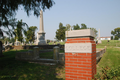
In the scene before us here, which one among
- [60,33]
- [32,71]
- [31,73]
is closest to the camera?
[31,73]

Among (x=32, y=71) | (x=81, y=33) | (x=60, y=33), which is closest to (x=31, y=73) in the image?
(x=32, y=71)

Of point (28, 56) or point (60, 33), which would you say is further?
point (60, 33)

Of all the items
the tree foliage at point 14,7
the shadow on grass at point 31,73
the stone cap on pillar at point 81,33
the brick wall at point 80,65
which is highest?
the tree foliage at point 14,7

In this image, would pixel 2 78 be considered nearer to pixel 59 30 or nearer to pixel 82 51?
pixel 82 51

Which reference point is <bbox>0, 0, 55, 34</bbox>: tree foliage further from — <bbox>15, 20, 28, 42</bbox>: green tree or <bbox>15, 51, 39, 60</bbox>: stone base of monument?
<bbox>15, 51, 39, 60</bbox>: stone base of monument

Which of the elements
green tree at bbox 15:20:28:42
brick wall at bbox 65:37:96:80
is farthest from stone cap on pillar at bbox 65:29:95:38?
green tree at bbox 15:20:28:42

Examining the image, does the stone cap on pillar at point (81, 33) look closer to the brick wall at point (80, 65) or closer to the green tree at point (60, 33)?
the brick wall at point (80, 65)

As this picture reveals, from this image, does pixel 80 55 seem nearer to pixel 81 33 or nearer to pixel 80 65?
pixel 80 65

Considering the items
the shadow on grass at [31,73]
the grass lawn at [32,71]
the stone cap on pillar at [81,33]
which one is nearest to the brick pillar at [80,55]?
the stone cap on pillar at [81,33]

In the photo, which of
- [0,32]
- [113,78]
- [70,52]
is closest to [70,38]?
[70,52]

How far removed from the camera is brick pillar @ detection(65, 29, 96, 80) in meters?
2.77

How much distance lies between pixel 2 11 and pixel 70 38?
6353 mm

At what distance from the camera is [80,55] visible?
9.37 feet

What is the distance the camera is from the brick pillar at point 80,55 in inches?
109
